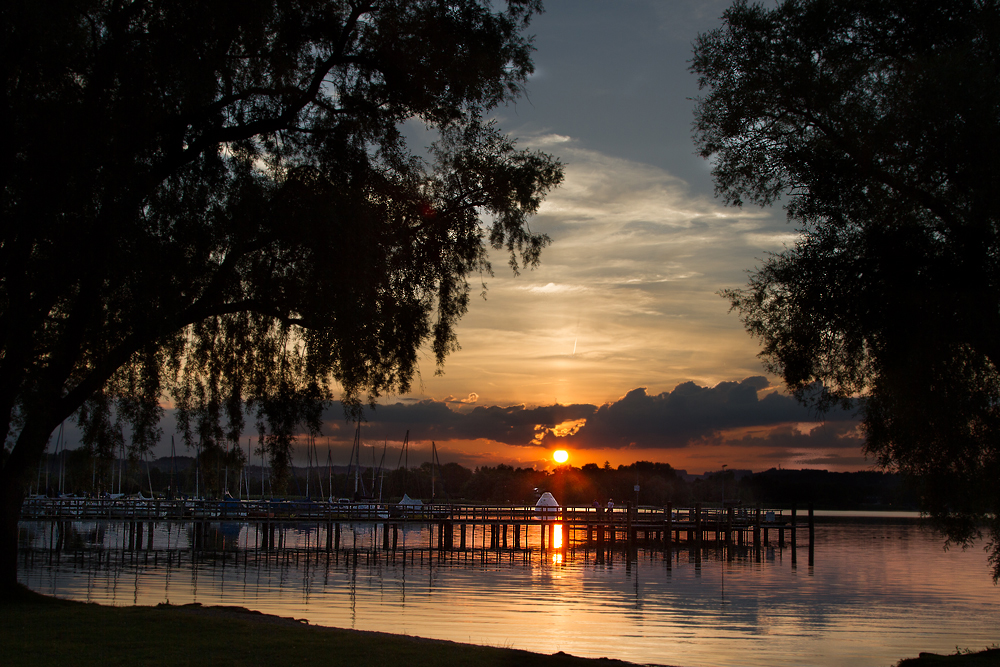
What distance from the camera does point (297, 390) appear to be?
13516 mm

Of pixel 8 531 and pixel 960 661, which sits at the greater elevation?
pixel 8 531

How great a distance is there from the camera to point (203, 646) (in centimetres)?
1048

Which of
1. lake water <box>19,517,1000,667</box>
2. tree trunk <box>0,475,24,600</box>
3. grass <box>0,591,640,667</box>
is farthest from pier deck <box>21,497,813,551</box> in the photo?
grass <box>0,591,640,667</box>

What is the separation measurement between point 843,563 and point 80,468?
147 feet

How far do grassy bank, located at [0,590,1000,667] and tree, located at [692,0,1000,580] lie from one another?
12.7ft

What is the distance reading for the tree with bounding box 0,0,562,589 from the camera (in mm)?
11391

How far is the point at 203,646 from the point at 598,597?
19.8 metres

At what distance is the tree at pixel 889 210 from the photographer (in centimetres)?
1107

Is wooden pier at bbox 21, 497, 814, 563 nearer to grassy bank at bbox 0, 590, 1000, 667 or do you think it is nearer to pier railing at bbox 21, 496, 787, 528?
pier railing at bbox 21, 496, 787, 528

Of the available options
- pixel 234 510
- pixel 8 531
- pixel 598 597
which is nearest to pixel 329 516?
pixel 234 510

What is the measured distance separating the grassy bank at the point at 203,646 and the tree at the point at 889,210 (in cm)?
387

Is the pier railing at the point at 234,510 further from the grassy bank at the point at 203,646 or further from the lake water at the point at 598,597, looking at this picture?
the grassy bank at the point at 203,646

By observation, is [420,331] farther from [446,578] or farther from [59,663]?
[446,578]

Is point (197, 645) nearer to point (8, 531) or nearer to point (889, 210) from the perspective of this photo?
point (8, 531)
